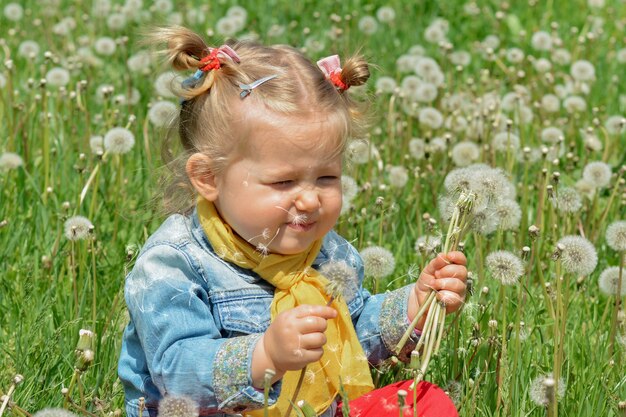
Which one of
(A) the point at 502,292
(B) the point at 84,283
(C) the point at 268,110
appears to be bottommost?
(B) the point at 84,283

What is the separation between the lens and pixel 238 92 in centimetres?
235

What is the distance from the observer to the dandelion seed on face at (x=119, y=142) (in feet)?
11.0

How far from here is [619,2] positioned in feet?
19.7

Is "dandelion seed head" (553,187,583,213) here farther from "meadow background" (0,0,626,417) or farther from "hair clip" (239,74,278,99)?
"hair clip" (239,74,278,99)

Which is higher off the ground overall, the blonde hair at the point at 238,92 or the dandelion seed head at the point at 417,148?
the blonde hair at the point at 238,92

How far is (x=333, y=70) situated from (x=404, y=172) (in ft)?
4.12

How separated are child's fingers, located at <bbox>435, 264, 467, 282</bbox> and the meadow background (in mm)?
125

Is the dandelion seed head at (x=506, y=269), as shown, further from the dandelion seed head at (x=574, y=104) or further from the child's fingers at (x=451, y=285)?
the dandelion seed head at (x=574, y=104)

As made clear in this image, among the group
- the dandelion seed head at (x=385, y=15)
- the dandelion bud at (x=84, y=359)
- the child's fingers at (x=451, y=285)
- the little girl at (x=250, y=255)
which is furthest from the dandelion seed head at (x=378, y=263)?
the dandelion seed head at (x=385, y=15)

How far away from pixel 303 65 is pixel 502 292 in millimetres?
666

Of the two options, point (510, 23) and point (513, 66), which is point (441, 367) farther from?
point (510, 23)

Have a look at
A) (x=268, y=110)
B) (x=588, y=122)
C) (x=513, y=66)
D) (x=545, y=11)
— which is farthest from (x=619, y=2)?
(x=268, y=110)

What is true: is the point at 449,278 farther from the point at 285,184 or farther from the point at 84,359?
the point at 84,359

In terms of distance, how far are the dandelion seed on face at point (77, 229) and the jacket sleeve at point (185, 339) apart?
37 centimetres
